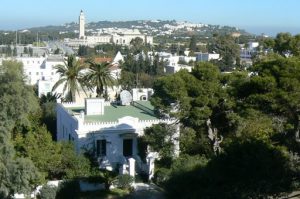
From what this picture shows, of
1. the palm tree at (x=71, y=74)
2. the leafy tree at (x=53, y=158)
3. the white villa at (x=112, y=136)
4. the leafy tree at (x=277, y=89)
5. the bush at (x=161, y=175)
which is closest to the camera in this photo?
the leafy tree at (x=277, y=89)

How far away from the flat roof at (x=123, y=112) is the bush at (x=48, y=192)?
19.0 feet

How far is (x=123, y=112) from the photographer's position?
91.9ft

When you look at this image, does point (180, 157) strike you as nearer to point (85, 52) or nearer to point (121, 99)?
point (121, 99)

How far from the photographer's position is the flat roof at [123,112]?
2627 centimetres

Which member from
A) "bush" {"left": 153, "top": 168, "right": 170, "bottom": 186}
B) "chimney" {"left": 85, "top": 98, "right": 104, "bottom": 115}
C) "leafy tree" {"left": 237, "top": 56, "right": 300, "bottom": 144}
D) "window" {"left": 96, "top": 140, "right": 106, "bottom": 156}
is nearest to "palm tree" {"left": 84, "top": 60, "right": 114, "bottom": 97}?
"chimney" {"left": 85, "top": 98, "right": 104, "bottom": 115}

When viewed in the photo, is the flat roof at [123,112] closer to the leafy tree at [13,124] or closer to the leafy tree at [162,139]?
the leafy tree at [162,139]

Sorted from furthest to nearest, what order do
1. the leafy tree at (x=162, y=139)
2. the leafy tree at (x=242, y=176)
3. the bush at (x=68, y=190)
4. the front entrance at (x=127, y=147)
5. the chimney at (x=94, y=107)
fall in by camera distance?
the chimney at (x=94, y=107)
the front entrance at (x=127, y=147)
the leafy tree at (x=162, y=139)
the bush at (x=68, y=190)
the leafy tree at (x=242, y=176)

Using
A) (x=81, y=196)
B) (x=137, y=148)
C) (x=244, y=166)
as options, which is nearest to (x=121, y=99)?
(x=137, y=148)

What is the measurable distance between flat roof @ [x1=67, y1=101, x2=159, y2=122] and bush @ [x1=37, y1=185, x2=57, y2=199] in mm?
5802

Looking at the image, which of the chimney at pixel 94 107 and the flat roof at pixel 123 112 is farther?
the chimney at pixel 94 107

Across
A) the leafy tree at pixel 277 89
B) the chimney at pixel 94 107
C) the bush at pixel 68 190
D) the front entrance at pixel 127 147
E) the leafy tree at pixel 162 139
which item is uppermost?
the leafy tree at pixel 277 89

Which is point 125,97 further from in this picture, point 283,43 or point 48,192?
point 283,43

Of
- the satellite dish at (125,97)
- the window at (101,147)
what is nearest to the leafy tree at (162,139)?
the window at (101,147)

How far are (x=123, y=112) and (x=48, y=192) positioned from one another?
8.64 m
